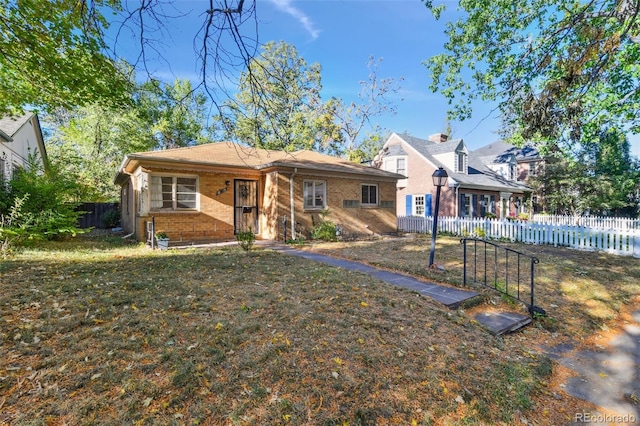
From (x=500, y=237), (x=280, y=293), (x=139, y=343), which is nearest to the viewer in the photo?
(x=139, y=343)

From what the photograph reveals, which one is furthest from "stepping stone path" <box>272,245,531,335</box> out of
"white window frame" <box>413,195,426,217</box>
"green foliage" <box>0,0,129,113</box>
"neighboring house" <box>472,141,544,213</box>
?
"neighboring house" <box>472,141,544,213</box>

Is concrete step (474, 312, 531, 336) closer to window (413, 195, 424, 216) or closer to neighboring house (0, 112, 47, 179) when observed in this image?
neighboring house (0, 112, 47, 179)

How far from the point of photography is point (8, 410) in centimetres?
207

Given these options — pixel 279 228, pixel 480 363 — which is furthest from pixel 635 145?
pixel 480 363

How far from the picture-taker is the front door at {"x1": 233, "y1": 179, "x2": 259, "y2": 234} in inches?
473

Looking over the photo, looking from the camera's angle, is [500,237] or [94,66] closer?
[94,66]

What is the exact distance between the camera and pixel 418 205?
19922 millimetres

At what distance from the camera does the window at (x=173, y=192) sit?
10242mm

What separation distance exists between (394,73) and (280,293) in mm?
22941

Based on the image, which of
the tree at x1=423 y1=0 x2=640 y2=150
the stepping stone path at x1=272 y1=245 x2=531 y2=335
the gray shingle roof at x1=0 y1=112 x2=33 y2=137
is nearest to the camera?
the stepping stone path at x1=272 y1=245 x2=531 y2=335

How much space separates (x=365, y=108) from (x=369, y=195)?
43.1 ft

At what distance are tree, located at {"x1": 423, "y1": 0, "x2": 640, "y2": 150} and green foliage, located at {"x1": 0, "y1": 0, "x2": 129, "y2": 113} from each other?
7.51 meters

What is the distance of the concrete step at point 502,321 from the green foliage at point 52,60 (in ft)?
24.7

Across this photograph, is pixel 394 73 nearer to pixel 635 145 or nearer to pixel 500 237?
pixel 500 237
